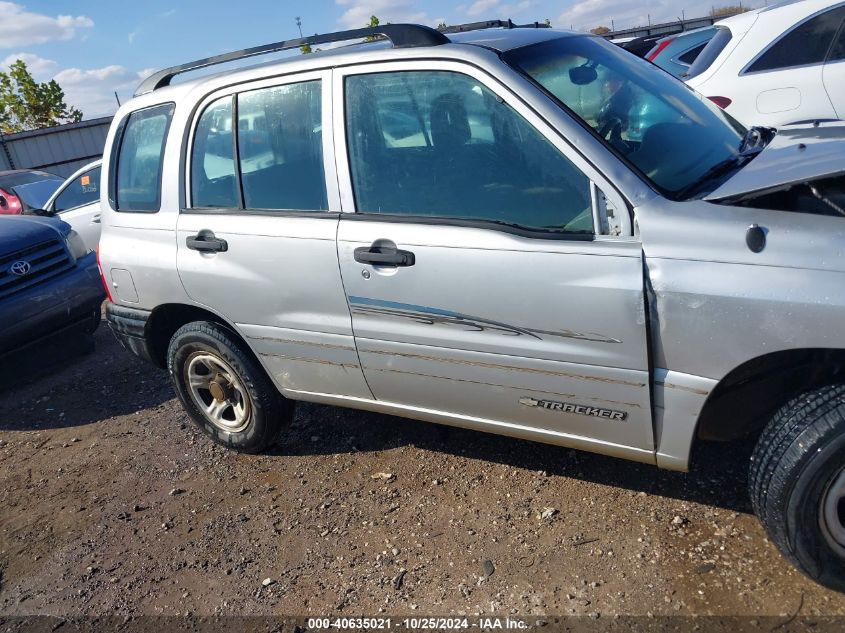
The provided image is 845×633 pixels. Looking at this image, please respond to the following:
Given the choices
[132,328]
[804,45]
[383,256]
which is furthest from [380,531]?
[804,45]

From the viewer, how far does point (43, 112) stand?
26406 mm

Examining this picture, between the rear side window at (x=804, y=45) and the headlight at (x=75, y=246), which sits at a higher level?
the rear side window at (x=804, y=45)

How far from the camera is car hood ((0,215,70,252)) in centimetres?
555

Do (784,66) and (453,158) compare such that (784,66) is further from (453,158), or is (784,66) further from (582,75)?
(453,158)

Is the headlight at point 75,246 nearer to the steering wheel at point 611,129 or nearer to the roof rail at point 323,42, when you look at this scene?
the roof rail at point 323,42

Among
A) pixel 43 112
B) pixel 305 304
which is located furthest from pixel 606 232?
pixel 43 112

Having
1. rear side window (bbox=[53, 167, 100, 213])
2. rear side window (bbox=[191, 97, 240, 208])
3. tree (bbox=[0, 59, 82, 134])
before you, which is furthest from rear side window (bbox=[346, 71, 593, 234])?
tree (bbox=[0, 59, 82, 134])

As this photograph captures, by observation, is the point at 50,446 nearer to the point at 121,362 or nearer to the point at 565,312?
the point at 121,362

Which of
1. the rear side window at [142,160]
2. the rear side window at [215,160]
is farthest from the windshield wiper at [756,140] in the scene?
the rear side window at [142,160]

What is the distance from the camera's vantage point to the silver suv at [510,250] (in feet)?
7.73

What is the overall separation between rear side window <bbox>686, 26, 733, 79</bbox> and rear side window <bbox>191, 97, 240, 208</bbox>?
4397 millimetres

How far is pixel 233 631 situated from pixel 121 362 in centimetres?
366

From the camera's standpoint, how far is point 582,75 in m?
3.09

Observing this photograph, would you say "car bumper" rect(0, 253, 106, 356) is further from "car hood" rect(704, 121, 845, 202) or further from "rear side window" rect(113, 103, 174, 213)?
"car hood" rect(704, 121, 845, 202)
